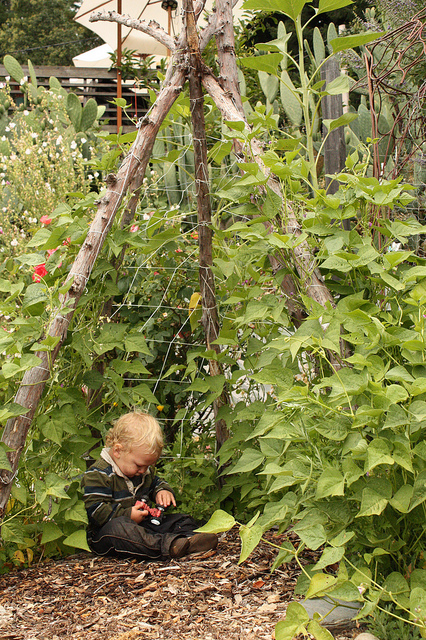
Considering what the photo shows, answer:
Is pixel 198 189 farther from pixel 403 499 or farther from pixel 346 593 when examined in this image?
pixel 346 593

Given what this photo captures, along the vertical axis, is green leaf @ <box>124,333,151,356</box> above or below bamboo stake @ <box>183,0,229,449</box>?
below

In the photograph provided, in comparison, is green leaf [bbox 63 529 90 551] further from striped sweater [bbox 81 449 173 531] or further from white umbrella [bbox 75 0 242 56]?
white umbrella [bbox 75 0 242 56]

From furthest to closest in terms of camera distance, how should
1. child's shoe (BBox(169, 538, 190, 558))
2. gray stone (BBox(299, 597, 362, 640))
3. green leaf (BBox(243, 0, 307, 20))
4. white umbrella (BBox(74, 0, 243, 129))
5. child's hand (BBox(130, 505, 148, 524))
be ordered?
white umbrella (BBox(74, 0, 243, 129))
child's hand (BBox(130, 505, 148, 524))
child's shoe (BBox(169, 538, 190, 558))
green leaf (BBox(243, 0, 307, 20))
gray stone (BBox(299, 597, 362, 640))

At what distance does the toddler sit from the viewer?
1.97 metres

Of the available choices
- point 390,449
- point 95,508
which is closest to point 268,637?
point 390,449

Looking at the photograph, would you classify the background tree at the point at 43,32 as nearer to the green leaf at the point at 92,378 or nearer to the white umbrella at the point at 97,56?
the white umbrella at the point at 97,56

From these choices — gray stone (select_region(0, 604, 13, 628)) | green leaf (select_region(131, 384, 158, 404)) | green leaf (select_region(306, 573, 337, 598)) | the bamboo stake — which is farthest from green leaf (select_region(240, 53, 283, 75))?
gray stone (select_region(0, 604, 13, 628))

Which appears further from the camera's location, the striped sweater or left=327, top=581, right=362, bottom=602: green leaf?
the striped sweater

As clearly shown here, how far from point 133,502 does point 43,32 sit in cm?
2204

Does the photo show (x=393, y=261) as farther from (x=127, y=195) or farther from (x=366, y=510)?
(x=127, y=195)

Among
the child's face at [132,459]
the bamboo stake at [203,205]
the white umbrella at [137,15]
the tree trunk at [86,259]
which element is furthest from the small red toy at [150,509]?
the white umbrella at [137,15]

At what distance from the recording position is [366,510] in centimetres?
123

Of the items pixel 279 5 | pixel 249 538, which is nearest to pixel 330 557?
pixel 249 538

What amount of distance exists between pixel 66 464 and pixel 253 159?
3.85 ft
